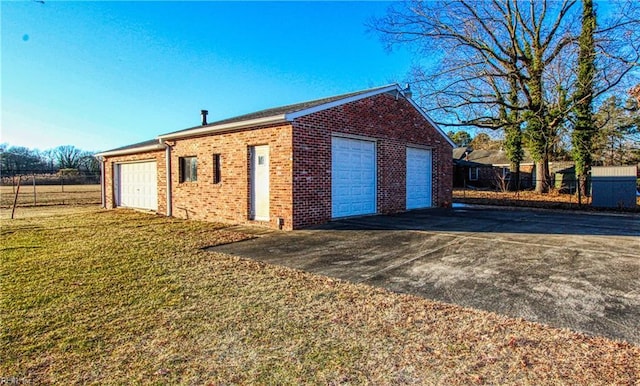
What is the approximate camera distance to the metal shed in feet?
44.7

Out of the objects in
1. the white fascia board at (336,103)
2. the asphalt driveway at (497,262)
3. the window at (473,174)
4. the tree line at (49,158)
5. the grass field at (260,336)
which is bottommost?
the grass field at (260,336)

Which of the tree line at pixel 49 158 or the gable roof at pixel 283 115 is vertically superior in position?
the tree line at pixel 49 158

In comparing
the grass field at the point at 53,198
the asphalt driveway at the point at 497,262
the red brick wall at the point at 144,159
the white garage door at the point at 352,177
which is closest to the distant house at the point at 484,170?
the white garage door at the point at 352,177

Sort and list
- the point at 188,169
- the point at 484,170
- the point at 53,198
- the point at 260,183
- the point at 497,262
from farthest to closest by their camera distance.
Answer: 1. the point at 484,170
2. the point at 53,198
3. the point at 188,169
4. the point at 260,183
5. the point at 497,262

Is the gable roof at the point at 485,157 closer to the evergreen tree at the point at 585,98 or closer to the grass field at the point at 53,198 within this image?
the evergreen tree at the point at 585,98

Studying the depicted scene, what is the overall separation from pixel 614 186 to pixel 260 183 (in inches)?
562

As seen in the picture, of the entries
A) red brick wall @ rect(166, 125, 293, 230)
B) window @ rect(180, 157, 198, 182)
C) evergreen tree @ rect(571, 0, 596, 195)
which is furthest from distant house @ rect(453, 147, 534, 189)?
red brick wall @ rect(166, 125, 293, 230)

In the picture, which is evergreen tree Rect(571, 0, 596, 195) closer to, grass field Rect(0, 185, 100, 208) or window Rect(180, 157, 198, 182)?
window Rect(180, 157, 198, 182)

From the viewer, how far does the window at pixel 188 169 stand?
11750 mm

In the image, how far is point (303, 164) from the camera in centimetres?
891

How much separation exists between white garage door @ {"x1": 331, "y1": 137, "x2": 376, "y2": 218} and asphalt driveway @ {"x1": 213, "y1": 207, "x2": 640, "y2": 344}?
3.57 feet

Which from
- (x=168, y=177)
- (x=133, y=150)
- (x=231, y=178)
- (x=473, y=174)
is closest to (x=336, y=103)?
(x=231, y=178)

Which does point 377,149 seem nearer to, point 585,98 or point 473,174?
point 585,98

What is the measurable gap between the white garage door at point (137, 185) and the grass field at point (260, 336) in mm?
9068
